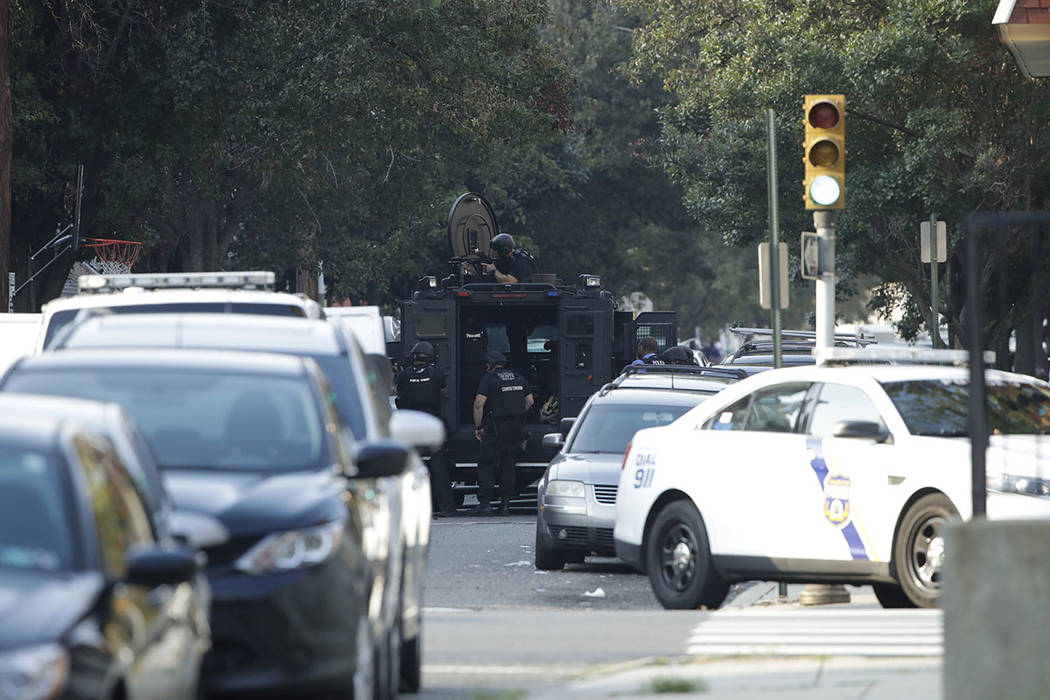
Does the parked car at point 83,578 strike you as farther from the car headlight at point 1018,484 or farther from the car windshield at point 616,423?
the car windshield at point 616,423

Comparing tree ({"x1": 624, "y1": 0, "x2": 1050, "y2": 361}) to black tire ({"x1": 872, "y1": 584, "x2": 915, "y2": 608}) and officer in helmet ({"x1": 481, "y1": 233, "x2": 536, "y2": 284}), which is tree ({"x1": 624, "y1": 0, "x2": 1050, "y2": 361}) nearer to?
officer in helmet ({"x1": 481, "y1": 233, "x2": 536, "y2": 284})

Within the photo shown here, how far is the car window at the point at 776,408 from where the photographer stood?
1246cm

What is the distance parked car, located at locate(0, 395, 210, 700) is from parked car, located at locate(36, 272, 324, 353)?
6.44 m

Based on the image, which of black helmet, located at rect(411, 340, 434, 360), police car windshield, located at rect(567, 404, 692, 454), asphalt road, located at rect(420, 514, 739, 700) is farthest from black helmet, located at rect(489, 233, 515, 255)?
police car windshield, located at rect(567, 404, 692, 454)

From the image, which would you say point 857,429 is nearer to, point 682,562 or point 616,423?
point 682,562

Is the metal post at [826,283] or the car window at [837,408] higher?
the metal post at [826,283]

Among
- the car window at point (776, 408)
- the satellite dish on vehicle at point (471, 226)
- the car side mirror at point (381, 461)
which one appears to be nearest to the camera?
the car side mirror at point (381, 461)

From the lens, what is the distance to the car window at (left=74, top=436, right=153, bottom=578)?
5.49m

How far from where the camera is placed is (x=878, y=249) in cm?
3659

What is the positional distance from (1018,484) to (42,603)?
7.46 metres

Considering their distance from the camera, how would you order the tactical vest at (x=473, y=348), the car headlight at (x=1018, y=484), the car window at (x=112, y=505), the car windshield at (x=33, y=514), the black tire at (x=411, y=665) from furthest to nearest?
1. the tactical vest at (x=473, y=348)
2. the car headlight at (x=1018, y=484)
3. the black tire at (x=411, y=665)
4. the car window at (x=112, y=505)
5. the car windshield at (x=33, y=514)

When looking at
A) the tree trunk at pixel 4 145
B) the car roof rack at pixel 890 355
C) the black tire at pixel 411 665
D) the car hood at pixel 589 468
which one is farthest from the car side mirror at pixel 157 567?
the tree trunk at pixel 4 145

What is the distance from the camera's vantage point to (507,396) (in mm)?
20969

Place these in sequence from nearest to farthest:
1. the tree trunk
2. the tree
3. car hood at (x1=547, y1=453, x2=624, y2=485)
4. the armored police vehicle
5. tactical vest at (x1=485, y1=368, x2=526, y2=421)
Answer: car hood at (x1=547, y1=453, x2=624, y2=485)
tactical vest at (x1=485, y1=368, x2=526, y2=421)
the armored police vehicle
the tree trunk
the tree
